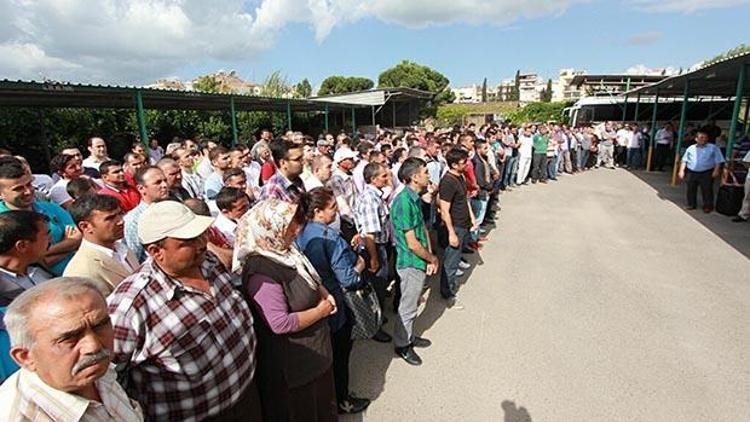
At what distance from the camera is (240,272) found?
2199 millimetres

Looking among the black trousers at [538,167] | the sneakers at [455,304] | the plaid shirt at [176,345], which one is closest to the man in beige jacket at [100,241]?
the plaid shirt at [176,345]

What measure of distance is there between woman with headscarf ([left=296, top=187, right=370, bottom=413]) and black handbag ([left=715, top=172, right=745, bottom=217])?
816 centimetres

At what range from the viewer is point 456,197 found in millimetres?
4320

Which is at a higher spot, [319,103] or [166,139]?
[319,103]

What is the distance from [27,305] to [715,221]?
950 cm

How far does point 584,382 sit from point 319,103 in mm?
15701

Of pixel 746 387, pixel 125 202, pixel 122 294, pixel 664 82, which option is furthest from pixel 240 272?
pixel 664 82

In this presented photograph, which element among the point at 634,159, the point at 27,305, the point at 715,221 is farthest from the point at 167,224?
the point at 634,159

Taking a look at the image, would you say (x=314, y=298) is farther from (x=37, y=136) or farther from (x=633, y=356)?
(x=37, y=136)

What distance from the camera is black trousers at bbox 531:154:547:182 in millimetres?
12133

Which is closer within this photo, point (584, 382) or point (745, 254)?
point (584, 382)

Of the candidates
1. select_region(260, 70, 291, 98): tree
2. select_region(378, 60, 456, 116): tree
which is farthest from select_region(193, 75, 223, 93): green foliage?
select_region(378, 60, 456, 116): tree

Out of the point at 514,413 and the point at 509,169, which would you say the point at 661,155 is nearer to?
the point at 509,169

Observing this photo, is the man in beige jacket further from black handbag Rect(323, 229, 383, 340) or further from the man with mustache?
black handbag Rect(323, 229, 383, 340)
